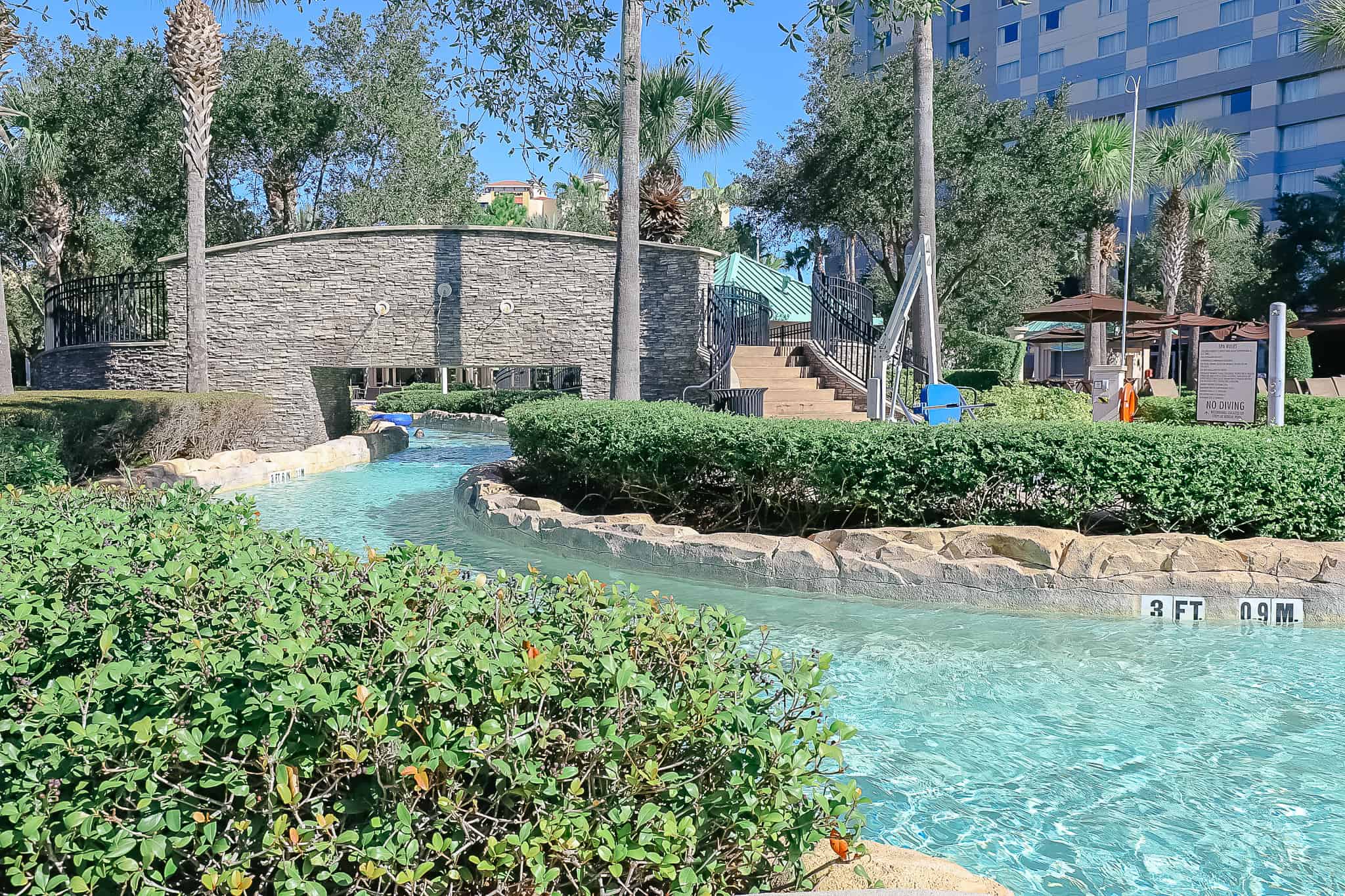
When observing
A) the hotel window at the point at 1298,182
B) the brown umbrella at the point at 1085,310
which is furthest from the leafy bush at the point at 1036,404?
the hotel window at the point at 1298,182

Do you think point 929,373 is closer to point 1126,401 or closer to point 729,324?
point 1126,401

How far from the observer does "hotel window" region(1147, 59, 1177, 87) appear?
177ft

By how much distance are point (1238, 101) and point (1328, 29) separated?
32.4m

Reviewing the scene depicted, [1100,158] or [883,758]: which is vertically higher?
[1100,158]

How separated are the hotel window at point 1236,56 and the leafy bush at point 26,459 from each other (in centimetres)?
5823

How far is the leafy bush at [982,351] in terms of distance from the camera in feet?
112

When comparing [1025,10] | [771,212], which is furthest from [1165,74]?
[771,212]

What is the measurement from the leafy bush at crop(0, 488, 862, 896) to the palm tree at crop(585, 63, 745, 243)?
2122 cm

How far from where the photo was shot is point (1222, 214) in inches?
1517

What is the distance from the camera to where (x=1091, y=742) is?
16.2 feet

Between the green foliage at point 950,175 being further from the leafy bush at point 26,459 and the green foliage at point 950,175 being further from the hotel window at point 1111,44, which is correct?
the hotel window at point 1111,44

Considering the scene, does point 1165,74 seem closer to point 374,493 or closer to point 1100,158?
point 1100,158

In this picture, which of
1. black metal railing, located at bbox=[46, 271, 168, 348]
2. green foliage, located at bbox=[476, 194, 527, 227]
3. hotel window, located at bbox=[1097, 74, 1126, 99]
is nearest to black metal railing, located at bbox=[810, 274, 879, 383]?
black metal railing, located at bbox=[46, 271, 168, 348]

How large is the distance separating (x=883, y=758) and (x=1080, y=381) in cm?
2371
